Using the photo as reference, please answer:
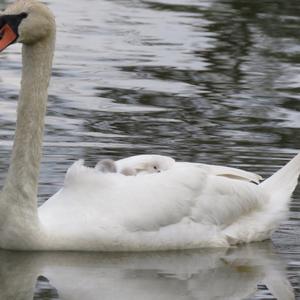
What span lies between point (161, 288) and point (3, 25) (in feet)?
6.47

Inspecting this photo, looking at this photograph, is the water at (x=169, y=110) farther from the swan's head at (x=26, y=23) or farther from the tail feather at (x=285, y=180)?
the swan's head at (x=26, y=23)

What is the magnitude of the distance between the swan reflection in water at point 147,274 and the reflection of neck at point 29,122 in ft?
1.41

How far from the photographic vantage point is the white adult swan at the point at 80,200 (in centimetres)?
993

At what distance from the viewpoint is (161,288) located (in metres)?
9.32

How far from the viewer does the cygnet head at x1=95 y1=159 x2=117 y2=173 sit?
1025 cm

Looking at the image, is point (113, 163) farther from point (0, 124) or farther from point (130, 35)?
point (130, 35)

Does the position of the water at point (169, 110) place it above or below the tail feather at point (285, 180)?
below

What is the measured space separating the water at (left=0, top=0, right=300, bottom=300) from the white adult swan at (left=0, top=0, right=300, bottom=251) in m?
0.12

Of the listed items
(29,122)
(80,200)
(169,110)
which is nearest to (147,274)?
(80,200)

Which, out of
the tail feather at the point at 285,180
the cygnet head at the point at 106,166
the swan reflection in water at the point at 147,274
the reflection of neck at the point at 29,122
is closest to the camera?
the swan reflection in water at the point at 147,274

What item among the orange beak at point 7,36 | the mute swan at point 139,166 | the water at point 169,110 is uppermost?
the orange beak at point 7,36

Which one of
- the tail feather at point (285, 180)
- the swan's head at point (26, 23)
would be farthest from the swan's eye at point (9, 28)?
the tail feather at point (285, 180)

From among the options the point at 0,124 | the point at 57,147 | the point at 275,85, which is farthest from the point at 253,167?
the point at 275,85

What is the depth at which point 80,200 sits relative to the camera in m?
10.1
